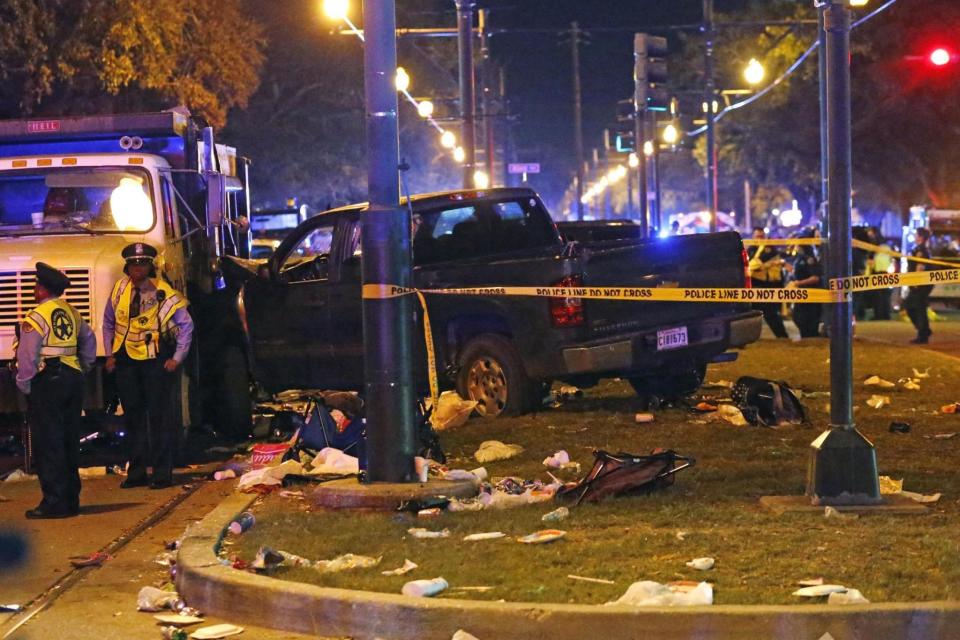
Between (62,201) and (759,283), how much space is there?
41.3 ft

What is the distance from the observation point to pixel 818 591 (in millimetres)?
6477

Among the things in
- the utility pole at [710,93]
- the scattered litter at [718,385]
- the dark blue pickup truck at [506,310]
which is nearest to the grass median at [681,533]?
the dark blue pickup truck at [506,310]

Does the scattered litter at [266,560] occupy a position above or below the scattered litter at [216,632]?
above

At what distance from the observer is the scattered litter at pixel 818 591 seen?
254 inches

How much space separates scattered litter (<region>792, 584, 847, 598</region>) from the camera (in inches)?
254

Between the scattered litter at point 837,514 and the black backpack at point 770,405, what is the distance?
386 centimetres

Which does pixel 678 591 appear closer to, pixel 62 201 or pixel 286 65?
pixel 62 201

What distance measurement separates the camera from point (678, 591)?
6.50 m

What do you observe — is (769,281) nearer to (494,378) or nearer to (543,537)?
(494,378)

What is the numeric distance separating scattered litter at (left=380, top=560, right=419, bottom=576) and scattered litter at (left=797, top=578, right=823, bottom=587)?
1.86 meters

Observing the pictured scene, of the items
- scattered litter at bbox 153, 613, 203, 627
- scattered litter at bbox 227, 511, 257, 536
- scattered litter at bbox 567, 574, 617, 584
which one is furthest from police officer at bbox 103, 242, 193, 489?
scattered litter at bbox 567, 574, 617, 584

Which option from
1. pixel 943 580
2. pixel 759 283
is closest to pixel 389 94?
pixel 943 580

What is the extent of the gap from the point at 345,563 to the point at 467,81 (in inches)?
607

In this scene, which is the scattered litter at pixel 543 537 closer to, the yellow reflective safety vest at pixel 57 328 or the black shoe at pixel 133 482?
the yellow reflective safety vest at pixel 57 328
